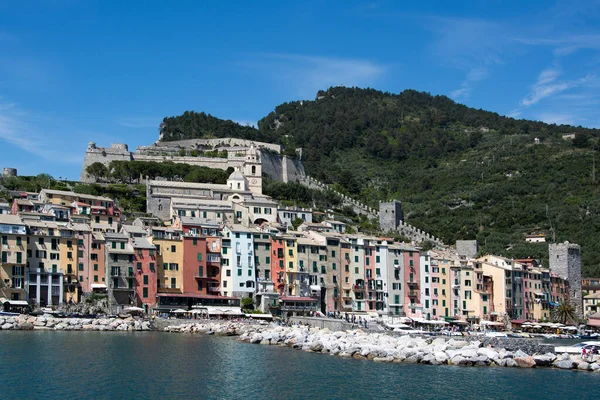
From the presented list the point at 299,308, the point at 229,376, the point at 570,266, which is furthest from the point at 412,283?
the point at 229,376

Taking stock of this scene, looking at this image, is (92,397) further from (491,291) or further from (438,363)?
(491,291)

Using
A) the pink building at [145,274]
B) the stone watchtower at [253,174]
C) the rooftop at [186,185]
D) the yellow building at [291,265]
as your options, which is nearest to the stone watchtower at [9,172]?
the rooftop at [186,185]

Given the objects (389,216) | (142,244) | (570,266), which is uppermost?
(389,216)

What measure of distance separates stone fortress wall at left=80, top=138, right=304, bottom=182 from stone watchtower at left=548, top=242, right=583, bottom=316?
1474 inches

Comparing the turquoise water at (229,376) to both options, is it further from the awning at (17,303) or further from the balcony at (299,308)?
the balcony at (299,308)

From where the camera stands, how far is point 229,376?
140 feet

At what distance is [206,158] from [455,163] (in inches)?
2242

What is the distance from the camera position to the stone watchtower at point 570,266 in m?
90.6

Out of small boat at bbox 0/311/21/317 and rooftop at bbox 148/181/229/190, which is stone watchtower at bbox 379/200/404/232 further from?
small boat at bbox 0/311/21/317

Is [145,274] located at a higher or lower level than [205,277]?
higher

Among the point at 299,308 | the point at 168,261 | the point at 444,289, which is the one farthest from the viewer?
the point at 444,289

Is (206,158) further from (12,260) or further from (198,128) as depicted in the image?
(12,260)

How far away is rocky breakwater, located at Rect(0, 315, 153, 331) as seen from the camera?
58.1m

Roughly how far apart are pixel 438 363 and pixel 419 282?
98.8 ft
